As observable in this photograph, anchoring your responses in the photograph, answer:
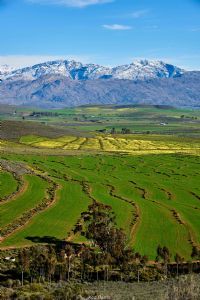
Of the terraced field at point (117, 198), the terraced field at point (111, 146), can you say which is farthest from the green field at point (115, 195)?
the terraced field at point (111, 146)

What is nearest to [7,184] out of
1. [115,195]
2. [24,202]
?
[24,202]

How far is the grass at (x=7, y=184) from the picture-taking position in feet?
271

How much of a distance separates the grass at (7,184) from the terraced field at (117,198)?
1.77 meters

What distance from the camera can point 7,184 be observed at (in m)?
91.2

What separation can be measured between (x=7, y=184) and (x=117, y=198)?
21.4 metres

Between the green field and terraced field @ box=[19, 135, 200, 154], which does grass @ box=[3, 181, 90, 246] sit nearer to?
the green field

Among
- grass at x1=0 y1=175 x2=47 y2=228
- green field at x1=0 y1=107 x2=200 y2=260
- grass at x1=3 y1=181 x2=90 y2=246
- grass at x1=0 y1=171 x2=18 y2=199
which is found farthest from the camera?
grass at x1=0 y1=171 x2=18 y2=199

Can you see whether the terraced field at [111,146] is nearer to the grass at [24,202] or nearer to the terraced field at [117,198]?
the terraced field at [117,198]

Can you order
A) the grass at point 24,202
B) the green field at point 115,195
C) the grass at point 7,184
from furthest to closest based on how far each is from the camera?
the grass at point 7,184 < the grass at point 24,202 < the green field at point 115,195

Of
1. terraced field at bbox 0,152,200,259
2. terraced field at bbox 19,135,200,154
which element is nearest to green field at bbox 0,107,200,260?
terraced field at bbox 0,152,200,259

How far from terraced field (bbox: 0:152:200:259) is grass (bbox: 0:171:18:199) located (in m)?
1.77

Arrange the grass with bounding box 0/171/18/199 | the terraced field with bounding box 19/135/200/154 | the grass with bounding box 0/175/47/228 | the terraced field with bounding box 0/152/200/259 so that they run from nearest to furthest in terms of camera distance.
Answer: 1. the terraced field with bounding box 0/152/200/259
2. the grass with bounding box 0/175/47/228
3. the grass with bounding box 0/171/18/199
4. the terraced field with bounding box 19/135/200/154

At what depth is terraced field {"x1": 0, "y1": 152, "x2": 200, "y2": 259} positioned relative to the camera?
60.1 meters

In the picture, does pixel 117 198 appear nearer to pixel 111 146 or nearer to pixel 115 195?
pixel 115 195
